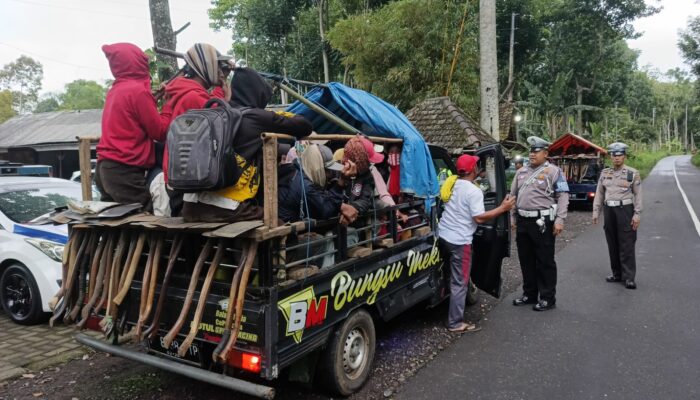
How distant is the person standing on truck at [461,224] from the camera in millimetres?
4887

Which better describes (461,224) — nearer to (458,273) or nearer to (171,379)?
(458,273)

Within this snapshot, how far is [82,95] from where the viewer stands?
7562 centimetres

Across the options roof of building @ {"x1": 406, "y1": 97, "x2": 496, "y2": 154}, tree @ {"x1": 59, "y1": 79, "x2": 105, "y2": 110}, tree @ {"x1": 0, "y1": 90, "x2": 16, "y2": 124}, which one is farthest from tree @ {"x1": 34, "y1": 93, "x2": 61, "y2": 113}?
roof of building @ {"x1": 406, "y1": 97, "x2": 496, "y2": 154}

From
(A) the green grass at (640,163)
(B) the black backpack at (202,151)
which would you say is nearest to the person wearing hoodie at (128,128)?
(B) the black backpack at (202,151)

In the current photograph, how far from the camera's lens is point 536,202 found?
5668 mm

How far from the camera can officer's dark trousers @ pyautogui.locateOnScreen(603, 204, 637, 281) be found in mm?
6578

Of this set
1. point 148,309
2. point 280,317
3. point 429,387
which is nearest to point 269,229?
point 280,317

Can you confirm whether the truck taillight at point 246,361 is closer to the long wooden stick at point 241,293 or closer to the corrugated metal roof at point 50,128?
the long wooden stick at point 241,293

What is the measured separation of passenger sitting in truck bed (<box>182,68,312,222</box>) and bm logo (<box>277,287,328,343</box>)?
1.86 ft

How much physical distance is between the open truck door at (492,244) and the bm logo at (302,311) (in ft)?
8.52

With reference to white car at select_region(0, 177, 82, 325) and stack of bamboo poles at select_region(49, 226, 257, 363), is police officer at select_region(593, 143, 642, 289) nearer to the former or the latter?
stack of bamboo poles at select_region(49, 226, 257, 363)

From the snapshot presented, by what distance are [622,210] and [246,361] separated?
5.75m

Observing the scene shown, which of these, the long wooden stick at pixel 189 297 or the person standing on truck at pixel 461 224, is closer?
the long wooden stick at pixel 189 297

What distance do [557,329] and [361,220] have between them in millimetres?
2660
